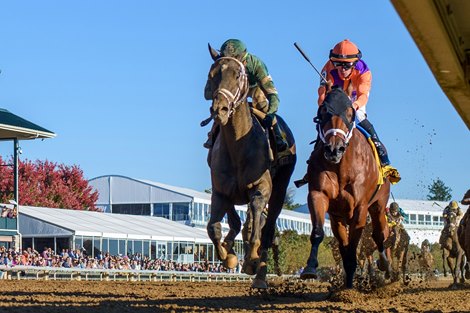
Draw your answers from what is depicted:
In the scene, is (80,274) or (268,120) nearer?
(268,120)

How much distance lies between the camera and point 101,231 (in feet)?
137

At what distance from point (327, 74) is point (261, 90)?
1.08 meters

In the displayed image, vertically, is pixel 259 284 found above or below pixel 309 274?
below

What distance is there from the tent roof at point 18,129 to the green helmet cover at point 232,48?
27.5 meters

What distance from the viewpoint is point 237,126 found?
38.5 feet

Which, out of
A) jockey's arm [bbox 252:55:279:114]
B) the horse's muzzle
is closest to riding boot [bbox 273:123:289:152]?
jockey's arm [bbox 252:55:279:114]

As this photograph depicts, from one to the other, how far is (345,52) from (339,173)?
6.31ft

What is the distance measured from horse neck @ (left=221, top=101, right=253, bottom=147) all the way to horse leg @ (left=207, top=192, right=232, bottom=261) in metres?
0.66

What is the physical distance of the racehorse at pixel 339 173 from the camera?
455 inches

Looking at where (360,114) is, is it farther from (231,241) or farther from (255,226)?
(231,241)

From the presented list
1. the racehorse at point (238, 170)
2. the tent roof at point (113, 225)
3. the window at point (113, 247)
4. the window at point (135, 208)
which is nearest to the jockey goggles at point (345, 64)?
the racehorse at point (238, 170)

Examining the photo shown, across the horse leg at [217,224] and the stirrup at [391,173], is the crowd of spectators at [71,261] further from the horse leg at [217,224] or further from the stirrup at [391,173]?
the horse leg at [217,224]

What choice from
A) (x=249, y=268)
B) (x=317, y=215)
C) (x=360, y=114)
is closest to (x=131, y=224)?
(x=360, y=114)

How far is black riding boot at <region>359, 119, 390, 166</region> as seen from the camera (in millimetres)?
13016
